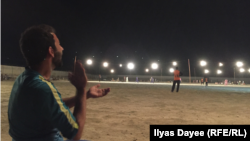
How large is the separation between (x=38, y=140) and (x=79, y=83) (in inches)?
16.8

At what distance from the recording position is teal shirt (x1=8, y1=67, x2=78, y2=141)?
3.22 feet

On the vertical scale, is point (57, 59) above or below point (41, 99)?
above

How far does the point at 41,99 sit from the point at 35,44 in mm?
371

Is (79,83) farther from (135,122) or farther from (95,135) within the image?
(135,122)

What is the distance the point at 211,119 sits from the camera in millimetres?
4719

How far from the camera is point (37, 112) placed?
998 millimetres

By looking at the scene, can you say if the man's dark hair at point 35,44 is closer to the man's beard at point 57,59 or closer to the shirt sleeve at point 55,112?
the man's beard at point 57,59

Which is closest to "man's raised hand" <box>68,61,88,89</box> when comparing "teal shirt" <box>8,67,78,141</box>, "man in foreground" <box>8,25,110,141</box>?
"man in foreground" <box>8,25,110,141</box>

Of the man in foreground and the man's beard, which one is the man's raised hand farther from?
the man's beard

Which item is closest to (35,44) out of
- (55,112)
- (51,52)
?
(51,52)

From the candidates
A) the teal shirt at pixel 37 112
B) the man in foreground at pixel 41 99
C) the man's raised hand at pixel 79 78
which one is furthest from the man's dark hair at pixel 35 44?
the man's raised hand at pixel 79 78

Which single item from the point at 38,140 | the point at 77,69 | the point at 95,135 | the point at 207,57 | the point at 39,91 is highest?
the point at 207,57

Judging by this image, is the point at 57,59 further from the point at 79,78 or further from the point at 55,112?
the point at 55,112

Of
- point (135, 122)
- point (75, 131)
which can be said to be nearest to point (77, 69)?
point (75, 131)
